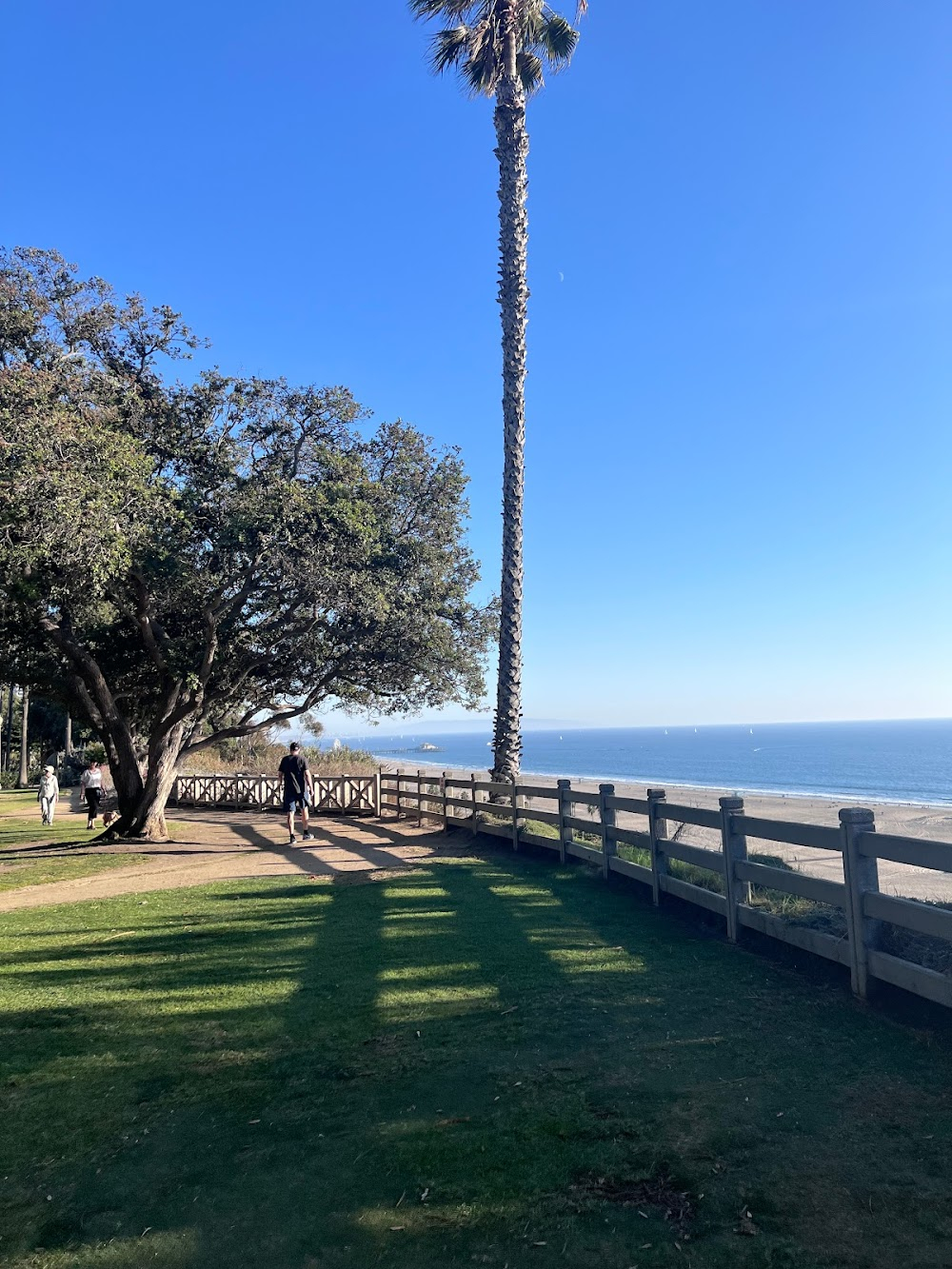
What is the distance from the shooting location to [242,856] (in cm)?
1461

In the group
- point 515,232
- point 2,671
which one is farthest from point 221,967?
point 515,232

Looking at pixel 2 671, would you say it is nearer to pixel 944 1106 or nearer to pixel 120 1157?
pixel 120 1157

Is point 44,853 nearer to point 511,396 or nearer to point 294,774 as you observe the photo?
point 294,774

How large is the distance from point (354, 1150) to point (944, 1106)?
2.69 metres

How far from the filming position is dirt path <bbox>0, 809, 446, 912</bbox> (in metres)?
11.9

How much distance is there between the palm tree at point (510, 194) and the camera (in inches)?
655

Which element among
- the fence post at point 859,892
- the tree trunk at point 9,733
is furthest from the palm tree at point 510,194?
the tree trunk at point 9,733

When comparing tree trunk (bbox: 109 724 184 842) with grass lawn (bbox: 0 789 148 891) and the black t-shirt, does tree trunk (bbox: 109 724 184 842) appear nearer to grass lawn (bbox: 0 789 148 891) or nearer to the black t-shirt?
grass lawn (bbox: 0 789 148 891)

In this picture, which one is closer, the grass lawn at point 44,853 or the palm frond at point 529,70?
the grass lawn at point 44,853

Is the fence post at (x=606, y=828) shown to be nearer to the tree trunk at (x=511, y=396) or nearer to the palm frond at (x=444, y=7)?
the tree trunk at (x=511, y=396)

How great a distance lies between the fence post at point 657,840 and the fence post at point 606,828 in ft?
4.09

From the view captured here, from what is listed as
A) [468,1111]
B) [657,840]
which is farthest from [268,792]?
[468,1111]

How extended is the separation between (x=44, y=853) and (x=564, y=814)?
424 inches

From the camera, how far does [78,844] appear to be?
56.7ft
